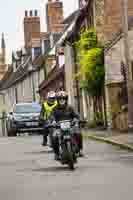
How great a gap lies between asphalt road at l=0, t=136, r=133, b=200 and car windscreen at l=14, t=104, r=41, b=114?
54.4ft

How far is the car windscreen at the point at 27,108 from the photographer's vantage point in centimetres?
3825

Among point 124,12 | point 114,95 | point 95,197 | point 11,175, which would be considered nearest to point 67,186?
point 95,197

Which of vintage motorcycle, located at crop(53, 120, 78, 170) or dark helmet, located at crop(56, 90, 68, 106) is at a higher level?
dark helmet, located at crop(56, 90, 68, 106)

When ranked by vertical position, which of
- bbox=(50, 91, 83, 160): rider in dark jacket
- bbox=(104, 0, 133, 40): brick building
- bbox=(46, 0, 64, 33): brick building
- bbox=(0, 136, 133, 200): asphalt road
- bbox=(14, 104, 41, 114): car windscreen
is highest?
bbox=(46, 0, 64, 33): brick building

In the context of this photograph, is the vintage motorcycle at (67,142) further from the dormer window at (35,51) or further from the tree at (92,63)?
the dormer window at (35,51)

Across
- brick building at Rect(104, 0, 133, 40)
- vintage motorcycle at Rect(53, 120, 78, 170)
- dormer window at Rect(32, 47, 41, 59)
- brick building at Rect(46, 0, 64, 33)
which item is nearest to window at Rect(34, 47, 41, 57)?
dormer window at Rect(32, 47, 41, 59)

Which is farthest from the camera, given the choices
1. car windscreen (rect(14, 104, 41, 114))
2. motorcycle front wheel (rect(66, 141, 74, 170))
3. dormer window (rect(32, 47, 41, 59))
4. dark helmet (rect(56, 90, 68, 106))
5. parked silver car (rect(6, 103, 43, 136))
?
dormer window (rect(32, 47, 41, 59))

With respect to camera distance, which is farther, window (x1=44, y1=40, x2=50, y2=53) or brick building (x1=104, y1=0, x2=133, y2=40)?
window (x1=44, y1=40, x2=50, y2=53)

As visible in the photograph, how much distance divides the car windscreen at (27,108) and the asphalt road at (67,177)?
16.6 meters

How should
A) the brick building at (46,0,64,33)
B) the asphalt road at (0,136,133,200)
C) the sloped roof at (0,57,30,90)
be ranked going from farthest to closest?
the sloped roof at (0,57,30,90)
the brick building at (46,0,64,33)
the asphalt road at (0,136,133,200)

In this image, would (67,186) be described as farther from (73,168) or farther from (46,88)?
(46,88)

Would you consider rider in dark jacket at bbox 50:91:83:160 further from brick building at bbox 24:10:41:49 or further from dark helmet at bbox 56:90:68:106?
brick building at bbox 24:10:41:49

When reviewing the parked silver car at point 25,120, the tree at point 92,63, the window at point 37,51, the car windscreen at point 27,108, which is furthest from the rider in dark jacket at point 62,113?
the window at point 37,51

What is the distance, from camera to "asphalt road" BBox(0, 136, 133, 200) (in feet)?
37.2
